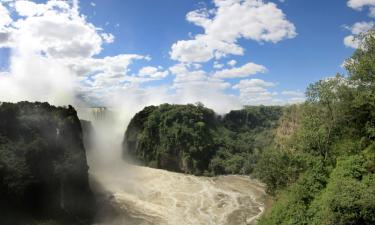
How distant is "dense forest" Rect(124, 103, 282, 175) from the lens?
113 metres

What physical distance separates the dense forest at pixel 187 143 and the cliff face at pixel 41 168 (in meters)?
53.3

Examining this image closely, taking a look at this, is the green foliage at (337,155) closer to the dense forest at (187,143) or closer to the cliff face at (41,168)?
the cliff face at (41,168)

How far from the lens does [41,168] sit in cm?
5275

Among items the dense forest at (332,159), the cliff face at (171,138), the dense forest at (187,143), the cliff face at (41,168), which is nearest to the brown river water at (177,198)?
the cliff face at (41,168)

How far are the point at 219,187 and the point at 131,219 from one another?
1178 inches

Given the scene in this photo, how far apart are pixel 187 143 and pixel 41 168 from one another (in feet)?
222

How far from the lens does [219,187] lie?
270ft

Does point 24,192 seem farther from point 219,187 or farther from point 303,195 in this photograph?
point 219,187

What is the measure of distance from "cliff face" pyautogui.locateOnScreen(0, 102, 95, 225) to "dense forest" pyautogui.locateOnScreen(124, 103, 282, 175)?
53318 millimetres

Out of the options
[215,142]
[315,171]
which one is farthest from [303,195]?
[215,142]

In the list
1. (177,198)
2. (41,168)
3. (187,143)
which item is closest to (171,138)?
(187,143)

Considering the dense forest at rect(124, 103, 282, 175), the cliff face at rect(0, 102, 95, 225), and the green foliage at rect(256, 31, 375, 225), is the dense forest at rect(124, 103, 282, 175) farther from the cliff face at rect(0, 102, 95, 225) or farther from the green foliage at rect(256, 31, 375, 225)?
the green foliage at rect(256, 31, 375, 225)

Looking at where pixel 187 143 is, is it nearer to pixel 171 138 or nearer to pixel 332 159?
pixel 171 138

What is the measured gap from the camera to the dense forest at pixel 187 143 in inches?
4446
